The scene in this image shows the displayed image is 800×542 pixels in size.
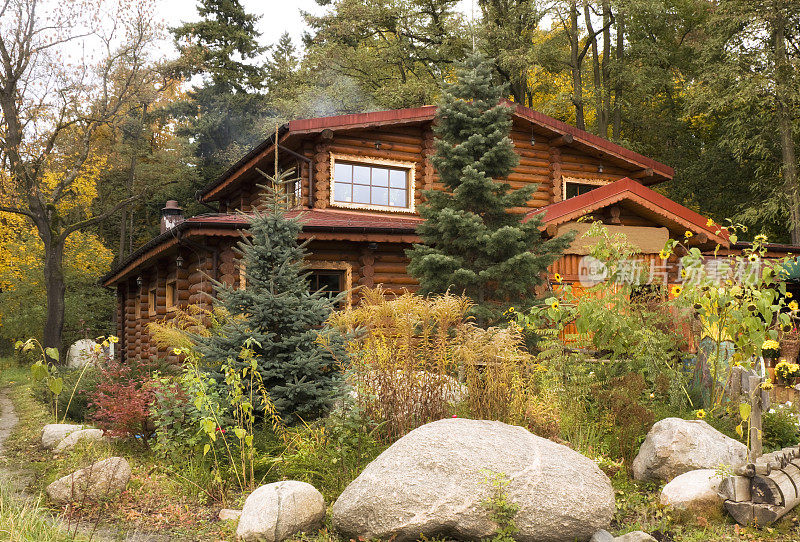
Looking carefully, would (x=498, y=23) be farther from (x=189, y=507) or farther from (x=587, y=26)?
(x=189, y=507)

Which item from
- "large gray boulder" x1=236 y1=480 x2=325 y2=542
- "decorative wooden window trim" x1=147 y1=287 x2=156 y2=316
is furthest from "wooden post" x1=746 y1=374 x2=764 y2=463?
"decorative wooden window trim" x1=147 y1=287 x2=156 y2=316

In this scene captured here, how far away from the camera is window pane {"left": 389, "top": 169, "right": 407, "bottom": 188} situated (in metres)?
15.8

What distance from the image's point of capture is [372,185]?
15.6m

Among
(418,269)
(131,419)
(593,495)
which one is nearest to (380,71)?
(418,269)

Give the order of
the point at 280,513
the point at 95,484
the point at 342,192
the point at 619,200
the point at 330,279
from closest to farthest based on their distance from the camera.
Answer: the point at 280,513 → the point at 95,484 → the point at 619,200 → the point at 330,279 → the point at 342,192

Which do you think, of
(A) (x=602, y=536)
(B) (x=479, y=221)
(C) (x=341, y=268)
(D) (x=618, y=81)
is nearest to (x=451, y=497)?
(A) (x=602, y=536)

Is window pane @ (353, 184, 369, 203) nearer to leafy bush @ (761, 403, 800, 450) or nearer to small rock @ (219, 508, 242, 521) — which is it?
leafy bush @ (761, 403, 800, 450)

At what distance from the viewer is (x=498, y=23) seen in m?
25.2

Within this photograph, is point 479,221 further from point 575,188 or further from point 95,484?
point 575,188

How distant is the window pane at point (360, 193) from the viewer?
15.4m

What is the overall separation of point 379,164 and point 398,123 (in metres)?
1.06

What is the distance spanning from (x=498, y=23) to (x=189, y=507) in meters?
23.3

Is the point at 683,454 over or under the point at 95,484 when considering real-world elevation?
over

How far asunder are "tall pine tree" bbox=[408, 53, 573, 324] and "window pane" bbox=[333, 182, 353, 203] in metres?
3.87
